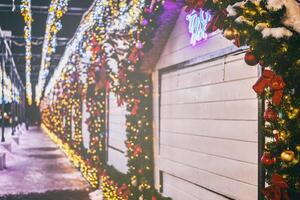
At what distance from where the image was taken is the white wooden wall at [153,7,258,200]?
466 cm

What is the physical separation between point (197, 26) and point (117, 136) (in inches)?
224

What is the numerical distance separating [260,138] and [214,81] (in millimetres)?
1450

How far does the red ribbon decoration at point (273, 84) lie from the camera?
2814 mm

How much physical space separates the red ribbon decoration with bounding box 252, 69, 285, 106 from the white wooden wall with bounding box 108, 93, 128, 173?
23.5ft

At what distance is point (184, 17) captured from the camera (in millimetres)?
6523

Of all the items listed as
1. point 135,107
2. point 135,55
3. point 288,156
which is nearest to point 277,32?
point 288,156

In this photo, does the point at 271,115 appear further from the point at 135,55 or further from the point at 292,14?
the point at 135,55

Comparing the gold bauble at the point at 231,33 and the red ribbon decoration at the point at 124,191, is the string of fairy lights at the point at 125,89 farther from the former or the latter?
the gold bauble at the point at 231,33

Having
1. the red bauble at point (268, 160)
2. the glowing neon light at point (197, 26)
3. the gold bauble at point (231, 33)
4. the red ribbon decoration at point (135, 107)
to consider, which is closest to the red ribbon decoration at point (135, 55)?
the red ribbon decoration at point (135, 107)

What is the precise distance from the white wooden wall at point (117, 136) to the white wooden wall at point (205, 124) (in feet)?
8.60

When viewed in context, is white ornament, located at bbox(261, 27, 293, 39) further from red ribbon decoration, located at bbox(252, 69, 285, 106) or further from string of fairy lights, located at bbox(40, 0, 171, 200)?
string of fairy lights, located at bbox(40, 0, 171, 200)

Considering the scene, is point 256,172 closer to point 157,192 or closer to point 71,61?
point 157,192

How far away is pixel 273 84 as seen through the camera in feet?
9.33

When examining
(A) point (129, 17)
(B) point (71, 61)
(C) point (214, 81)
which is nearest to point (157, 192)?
(C) point (214, 81)
